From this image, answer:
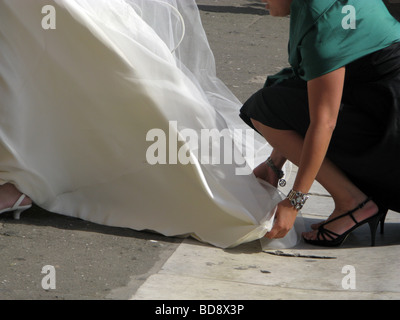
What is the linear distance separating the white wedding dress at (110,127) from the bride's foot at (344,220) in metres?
0.15

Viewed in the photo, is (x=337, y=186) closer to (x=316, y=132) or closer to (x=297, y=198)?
(x=297, y=198)

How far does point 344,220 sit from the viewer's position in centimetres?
341

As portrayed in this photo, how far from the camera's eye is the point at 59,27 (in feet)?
10.8

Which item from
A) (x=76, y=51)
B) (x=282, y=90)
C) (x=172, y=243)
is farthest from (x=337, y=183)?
(x=76, y=51)

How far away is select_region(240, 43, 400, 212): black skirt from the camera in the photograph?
10.6 ft

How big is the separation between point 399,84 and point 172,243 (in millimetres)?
1098

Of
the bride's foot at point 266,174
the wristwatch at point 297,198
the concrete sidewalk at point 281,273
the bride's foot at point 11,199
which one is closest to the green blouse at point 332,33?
the wristwatch at point 297,198

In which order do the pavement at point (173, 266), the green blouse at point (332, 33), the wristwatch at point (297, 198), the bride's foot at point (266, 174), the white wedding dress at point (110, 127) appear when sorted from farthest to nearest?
the bride's foot at point (266, 174), the white wedding dress at point (110, 127), the wristwatch at point (297, 198), the green blouse at point (332, 33), the pavement at point (173, 266)

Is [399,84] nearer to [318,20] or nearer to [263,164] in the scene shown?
[318,20]

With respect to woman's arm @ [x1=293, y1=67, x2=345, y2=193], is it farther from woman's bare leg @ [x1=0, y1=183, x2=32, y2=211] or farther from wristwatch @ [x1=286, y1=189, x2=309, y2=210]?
woman's bare leg @ [x1=0, y1=183, x2=32, y2=211]

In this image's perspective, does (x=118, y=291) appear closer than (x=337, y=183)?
Yes

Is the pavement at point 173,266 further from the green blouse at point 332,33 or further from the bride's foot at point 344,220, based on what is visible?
the green blouse at point 332,33

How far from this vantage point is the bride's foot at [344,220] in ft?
11.1
